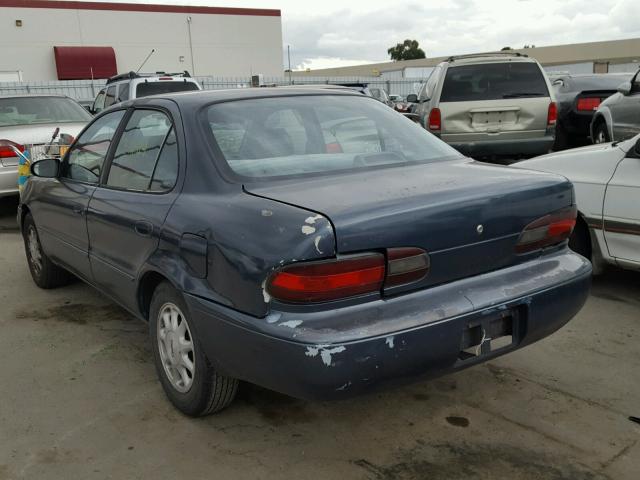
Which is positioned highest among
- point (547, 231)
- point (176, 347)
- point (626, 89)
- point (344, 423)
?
point (626, 89)

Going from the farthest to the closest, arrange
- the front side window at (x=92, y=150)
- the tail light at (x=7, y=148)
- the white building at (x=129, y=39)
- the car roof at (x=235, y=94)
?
the white building at (x=129, y=39) → the tail light at (x=7, y=148) → the front side window at (x=92, y=150) → the car roof at (x=235, y=94)

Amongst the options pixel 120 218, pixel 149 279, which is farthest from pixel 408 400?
pixel 120 218

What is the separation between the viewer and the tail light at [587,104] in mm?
10211

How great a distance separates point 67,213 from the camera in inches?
164

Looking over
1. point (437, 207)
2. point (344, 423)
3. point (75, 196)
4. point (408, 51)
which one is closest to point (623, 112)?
point (437, 207)

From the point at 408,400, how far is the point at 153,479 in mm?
1300

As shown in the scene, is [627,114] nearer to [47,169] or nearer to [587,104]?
[587,104]

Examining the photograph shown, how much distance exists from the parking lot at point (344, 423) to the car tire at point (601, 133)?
5.27 metres

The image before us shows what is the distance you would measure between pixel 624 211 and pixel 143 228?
3150 mm

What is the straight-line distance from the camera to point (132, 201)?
3.35 meters

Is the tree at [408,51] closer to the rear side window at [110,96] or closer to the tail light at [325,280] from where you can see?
the rear side window at [110,96]

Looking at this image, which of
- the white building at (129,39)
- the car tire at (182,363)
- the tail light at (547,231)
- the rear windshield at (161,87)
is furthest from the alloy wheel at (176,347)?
the white building at (129,39)

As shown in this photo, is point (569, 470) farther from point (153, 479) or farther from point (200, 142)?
point (200, 142)

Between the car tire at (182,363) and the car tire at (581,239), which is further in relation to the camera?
the car tire at (581,239)
